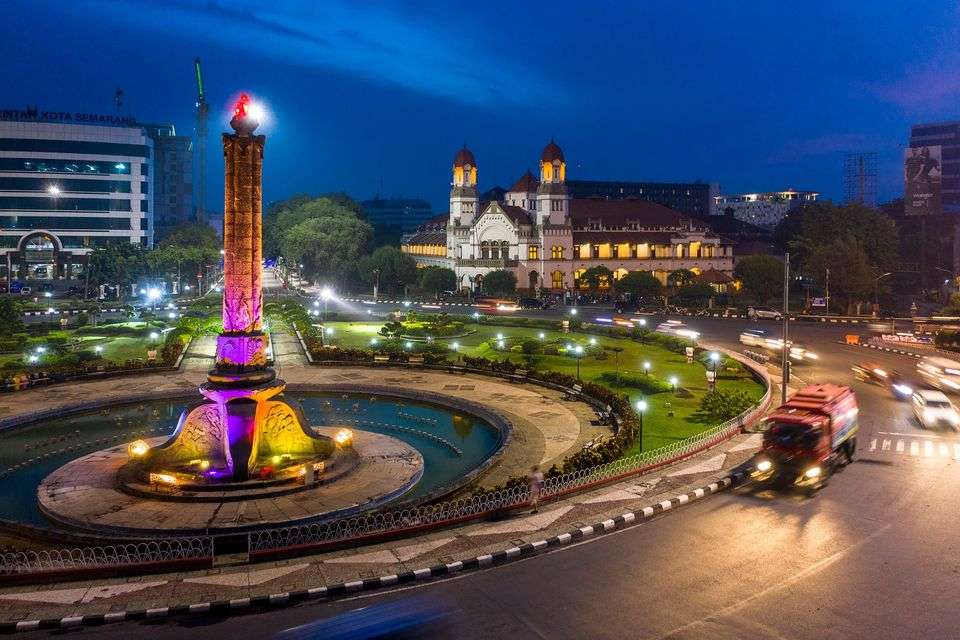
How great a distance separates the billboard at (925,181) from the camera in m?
92.3

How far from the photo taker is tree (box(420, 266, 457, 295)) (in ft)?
332

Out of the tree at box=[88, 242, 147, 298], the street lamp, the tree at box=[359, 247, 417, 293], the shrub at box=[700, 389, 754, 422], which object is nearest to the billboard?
the street lamp

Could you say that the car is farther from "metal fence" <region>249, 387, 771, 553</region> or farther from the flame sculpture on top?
the flame sculpture on top

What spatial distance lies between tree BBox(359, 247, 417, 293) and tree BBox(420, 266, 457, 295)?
144 inches

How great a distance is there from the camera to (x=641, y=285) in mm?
92625

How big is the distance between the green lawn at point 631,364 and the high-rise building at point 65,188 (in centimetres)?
5872

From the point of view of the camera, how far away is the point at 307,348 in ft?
169

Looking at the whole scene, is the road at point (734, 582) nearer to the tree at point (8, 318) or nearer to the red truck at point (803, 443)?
the red truck at point (803, 443)

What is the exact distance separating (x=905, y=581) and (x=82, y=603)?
1664 centimetres

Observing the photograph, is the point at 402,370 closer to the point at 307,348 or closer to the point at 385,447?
the point at 307,348

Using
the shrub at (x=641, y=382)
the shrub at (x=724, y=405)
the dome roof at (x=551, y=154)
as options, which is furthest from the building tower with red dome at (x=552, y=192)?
the shrub at (x=724, y=405)

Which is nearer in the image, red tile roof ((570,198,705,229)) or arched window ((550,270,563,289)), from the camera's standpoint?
arched window ((550,270,563,289))

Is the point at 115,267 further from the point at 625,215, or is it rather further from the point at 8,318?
the point at 625,215

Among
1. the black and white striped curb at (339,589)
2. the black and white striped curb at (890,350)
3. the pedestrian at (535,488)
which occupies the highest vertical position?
the black and white striped curb at (890,350)
